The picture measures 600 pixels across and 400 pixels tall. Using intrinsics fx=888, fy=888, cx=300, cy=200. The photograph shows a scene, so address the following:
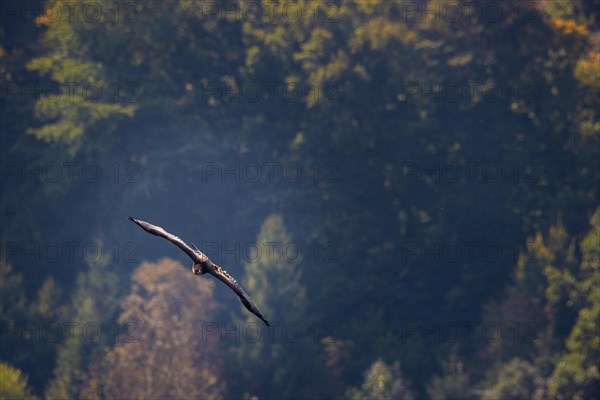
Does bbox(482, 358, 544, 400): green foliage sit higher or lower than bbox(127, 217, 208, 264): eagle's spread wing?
higher

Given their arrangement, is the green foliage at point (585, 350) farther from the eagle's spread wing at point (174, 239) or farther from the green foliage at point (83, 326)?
the eagle's spread wing at point (174, 239)

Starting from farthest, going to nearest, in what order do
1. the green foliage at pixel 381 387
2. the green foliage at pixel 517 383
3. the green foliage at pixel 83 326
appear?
the green foliage at pixel 83 326 < the green foliage at pixel 517 383 < the green foliage at pixel 381 387

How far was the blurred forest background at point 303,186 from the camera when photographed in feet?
141

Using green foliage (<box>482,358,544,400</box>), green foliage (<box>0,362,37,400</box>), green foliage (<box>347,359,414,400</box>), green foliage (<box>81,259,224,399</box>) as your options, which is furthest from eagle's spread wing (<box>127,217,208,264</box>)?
green foliage (<box>482,358,544,400</box>)

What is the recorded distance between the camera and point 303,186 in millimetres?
48625

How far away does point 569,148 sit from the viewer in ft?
151

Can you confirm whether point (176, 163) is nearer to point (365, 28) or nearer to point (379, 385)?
point (365, 28)

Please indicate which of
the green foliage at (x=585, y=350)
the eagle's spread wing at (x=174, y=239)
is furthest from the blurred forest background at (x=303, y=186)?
the eagle's spread wing at (x=174, y=239)

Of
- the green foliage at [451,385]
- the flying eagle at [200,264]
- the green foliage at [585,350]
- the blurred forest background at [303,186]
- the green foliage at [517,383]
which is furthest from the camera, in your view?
the blurred forest background at [303,186]

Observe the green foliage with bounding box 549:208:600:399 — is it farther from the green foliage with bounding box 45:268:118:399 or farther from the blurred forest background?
the green foliage with bounding box 45:268:118:399

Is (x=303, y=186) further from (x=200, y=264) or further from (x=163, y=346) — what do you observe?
(x=200, y=264)

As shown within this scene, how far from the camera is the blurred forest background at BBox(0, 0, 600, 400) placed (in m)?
43.0

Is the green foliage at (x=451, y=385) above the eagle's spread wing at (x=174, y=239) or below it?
above

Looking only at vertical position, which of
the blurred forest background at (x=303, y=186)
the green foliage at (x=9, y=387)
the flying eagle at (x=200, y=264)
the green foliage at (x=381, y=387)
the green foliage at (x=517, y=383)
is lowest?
the flying eagle at (x=200, y=264)
